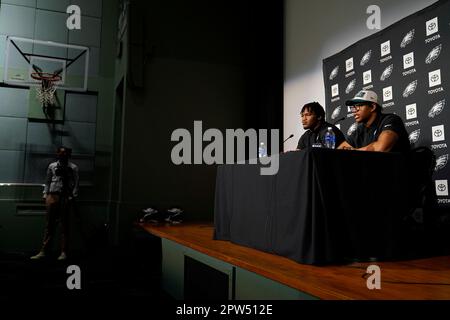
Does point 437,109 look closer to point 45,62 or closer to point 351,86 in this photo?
point 351,86

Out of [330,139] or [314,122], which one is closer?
[330,139]

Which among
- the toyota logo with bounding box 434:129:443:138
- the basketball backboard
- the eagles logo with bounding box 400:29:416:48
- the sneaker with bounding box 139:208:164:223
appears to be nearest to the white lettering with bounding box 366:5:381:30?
the eagles logo with bounding box 400:29:416:48

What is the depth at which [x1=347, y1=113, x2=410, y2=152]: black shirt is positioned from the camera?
238 centimetres

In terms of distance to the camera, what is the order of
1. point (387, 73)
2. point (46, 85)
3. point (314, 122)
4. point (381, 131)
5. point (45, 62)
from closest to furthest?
point (381, 131), point (314, 122), point (387, 73), point (46, 85), point (45, 62)

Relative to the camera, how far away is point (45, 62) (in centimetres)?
537

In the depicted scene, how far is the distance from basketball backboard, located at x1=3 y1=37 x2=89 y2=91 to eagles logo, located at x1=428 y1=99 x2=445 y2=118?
4.31 m

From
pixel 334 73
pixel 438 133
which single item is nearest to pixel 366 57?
pixel 334 73

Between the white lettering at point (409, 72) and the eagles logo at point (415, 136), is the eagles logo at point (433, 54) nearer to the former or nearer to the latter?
the white lettering at point (409, 72)

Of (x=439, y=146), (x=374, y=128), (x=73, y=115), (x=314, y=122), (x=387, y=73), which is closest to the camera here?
(x=374, y=128)

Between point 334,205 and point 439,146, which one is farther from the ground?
point 439,146

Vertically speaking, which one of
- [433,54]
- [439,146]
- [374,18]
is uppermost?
[374,18]

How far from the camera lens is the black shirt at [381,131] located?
2.38 m

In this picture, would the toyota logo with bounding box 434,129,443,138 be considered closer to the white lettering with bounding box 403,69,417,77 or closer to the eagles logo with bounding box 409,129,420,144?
the eagles logo with bounding box 409,129,420,144

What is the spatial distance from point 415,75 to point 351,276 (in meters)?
1.98
